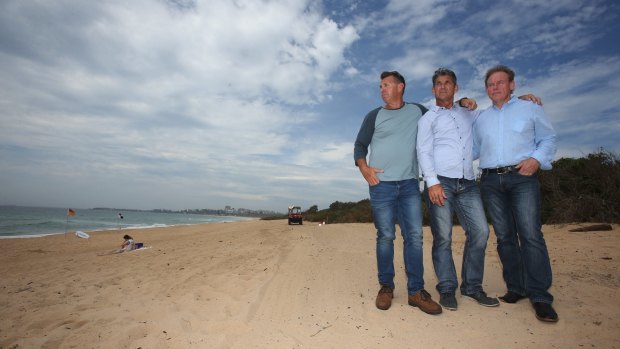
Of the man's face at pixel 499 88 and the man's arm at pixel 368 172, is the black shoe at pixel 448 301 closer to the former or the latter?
the man's arm at pixel 368 172

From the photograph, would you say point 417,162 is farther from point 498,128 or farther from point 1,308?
point 1,308

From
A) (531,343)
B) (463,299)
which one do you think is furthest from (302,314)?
(531,343)

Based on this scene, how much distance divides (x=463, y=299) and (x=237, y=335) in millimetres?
2261

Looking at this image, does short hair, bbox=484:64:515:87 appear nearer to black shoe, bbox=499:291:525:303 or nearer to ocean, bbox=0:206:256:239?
black shoe, bbox=499:291:525:303

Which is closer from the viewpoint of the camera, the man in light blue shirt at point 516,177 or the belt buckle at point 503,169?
the man in light blue shirt at point 516,177

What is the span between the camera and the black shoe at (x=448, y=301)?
2985mm

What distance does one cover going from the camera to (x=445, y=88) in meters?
3.35

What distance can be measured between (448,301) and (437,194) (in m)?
1.03

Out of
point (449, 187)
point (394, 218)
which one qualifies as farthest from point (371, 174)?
point (449, 187)

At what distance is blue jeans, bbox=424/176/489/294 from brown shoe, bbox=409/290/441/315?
0.27 m

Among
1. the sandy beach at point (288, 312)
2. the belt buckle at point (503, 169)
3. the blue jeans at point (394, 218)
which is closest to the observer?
the sandy beach at point (288, 312)

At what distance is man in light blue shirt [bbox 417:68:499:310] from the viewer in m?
3.18

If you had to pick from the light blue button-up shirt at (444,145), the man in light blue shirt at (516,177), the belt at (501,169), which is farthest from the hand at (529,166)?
the light blue button-up shirt at (444,145)

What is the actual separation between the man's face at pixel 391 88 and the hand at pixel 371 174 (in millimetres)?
770
